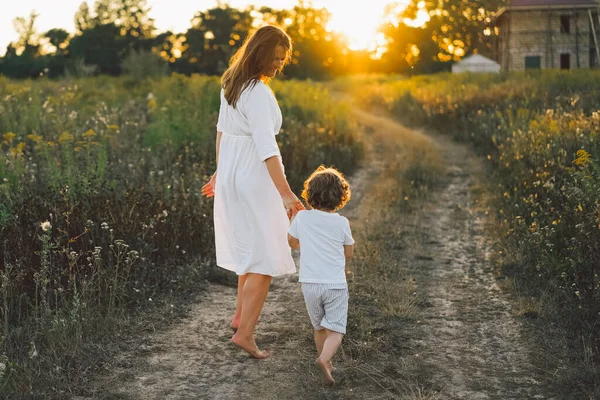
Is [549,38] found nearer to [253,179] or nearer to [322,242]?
[253,179]

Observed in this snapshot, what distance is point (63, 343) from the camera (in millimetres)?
4699

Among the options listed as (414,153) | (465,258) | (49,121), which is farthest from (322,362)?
(414,153)

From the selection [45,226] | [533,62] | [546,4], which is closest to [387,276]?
[45,226]

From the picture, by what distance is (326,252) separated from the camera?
14.2 feet

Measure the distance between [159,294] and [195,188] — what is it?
2.47m

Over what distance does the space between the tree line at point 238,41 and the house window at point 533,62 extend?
429 inches

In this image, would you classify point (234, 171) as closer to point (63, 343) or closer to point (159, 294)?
point (63, 343)

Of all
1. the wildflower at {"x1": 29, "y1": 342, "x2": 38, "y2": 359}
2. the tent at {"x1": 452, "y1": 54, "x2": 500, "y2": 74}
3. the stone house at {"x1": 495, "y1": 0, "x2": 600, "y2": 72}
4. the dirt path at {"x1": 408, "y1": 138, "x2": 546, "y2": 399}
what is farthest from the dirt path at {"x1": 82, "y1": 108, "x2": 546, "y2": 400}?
the tent at {"x1": 452, "y1": 54, "x2": 500, "y2": 74}

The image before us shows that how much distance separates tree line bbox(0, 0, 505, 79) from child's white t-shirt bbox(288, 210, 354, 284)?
151 feet

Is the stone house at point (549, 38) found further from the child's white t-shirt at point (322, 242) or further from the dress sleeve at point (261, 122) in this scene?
the child's white t-shirt at point (322, 242)

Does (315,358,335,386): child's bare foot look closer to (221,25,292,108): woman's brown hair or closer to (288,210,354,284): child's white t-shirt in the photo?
(288,210,354,284): child's white t-shirt

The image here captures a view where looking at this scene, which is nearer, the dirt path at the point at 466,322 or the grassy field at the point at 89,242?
the dirt path at the point at 466,322

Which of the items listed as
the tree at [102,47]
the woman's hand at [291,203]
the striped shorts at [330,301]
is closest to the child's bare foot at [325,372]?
the striped shorts at [330,301]

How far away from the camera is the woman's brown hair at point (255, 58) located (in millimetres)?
4469
